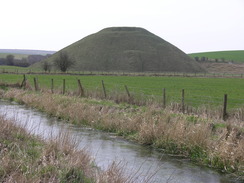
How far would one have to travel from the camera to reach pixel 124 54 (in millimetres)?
132500

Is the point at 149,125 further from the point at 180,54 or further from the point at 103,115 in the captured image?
the point at 180,54

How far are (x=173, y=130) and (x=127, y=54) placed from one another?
120m

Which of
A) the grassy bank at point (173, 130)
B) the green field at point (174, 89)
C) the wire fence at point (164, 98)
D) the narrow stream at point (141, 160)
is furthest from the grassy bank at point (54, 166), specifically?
the green field at point (174, 89)

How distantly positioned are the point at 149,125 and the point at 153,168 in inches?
129

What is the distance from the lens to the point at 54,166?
25.0ft

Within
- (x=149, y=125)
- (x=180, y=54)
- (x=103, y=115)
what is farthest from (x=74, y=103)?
(x=180, y=54)

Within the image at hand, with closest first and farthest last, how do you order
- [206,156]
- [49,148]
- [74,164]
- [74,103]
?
[74,164] < [49,148] < [206,156] < [74,103]

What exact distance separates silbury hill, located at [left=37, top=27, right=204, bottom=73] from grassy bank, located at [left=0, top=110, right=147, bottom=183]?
110163 mm

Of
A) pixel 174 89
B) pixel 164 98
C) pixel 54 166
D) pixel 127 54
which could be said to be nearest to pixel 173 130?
pixel 54 166

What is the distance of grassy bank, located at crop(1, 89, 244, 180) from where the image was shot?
10.7 m

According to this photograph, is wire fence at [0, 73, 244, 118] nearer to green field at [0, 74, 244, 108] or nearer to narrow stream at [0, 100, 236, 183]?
green field at [0, 74, 244, 108]

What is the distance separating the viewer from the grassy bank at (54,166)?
268 inches

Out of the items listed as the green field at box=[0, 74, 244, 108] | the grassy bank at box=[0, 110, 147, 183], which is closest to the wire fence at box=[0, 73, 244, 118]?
the green field at box=[0, 74, 244, 108]

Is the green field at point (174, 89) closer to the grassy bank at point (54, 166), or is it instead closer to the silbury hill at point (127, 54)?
the grassy bank at point (54, 166)
